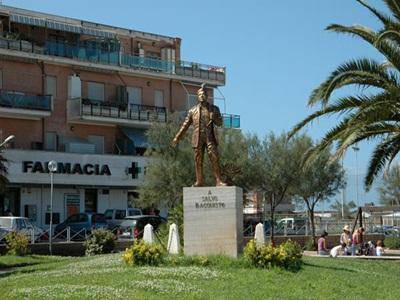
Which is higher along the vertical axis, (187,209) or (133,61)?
(133,61)

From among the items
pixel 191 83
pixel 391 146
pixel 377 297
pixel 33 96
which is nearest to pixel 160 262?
pixel 377 297

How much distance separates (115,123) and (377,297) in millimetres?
40212

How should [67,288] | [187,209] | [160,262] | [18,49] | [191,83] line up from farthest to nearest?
[191,83], [18,49], [187,209], [160,262], [67,288]

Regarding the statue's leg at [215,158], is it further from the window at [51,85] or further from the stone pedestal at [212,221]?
the window at [51,85]

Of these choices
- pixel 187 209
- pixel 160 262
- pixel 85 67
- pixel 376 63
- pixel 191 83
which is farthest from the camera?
pixel 191 83

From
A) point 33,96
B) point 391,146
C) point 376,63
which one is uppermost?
point 33,96

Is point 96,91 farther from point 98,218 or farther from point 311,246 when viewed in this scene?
point 311,246

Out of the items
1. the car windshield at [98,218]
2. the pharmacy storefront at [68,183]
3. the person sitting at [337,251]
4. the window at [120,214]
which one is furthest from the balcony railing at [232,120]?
the person sitting at [337,251]

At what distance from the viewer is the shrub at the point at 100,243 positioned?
2914 centimetres

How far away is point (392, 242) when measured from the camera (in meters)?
39.7

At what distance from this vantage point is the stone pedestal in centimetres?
1786

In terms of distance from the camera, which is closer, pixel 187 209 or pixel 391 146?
pixel 187 209

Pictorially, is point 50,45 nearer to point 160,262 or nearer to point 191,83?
point 191,83

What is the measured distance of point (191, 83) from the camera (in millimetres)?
58656
